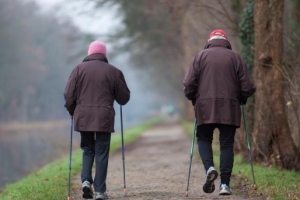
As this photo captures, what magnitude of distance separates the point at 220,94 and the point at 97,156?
68.1 inches

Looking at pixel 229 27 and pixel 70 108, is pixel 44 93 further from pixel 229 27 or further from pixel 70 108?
pixel 70 108

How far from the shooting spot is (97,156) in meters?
7.79

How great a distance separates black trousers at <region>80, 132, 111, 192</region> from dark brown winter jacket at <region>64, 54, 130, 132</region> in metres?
0.18

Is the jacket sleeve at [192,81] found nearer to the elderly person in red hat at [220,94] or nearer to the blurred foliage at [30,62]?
the elderly person in red hat at [220,94]

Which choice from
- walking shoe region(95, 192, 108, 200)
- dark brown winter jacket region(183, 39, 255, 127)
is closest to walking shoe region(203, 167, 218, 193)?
dark brown winter jacket region(183, 39, 255, 127)

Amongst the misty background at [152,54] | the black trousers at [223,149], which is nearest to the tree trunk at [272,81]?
the misty background at [152,54]

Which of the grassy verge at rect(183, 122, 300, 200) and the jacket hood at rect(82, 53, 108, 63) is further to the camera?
the jacket hood at rect(82, 53, 108, 63)

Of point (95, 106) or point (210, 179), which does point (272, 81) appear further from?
point (95, 106)

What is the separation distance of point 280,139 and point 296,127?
105cm

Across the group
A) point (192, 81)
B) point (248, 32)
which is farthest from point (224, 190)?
point (248, 32)

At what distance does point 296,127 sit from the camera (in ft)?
37.0

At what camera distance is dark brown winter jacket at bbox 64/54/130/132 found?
25.0 ft

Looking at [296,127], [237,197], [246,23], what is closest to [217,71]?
[237,197]

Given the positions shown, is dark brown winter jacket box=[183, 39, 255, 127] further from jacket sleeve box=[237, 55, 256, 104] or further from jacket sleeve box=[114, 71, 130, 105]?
jacket sleeve box=[114, 71, 130, 105]
